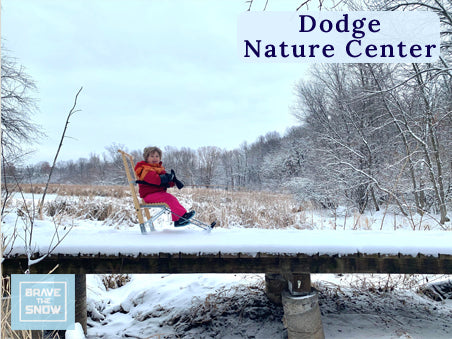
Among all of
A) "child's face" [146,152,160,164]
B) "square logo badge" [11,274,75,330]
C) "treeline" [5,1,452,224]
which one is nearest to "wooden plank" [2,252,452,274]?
"square logo badge" [11,274,75,330]

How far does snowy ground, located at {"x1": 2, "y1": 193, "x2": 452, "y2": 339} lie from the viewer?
2.58 meters

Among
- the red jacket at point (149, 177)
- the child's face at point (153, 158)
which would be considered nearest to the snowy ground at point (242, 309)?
the red jacket at point (149, 177)

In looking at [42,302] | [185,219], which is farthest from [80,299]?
[185,219]

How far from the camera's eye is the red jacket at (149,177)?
3037 millimetres

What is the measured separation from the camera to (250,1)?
67.3 inches

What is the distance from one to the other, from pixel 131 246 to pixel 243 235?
3.35 feet

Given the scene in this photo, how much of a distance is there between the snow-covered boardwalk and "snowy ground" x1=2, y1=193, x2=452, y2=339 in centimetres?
2

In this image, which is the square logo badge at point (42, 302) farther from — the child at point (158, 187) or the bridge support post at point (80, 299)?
the child at point (158, 187)

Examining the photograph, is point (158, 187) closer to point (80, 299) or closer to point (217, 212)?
point (80, 299)

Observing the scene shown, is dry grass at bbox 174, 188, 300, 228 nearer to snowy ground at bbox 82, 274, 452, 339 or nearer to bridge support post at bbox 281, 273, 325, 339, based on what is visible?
snowy ground at bbox 82, 274, 452, 339

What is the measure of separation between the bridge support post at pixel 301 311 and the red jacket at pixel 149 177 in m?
1.55

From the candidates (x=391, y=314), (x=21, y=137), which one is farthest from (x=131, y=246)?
(x=21, y=137)

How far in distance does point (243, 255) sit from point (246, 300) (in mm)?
1249

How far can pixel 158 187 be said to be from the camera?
3090 mm
